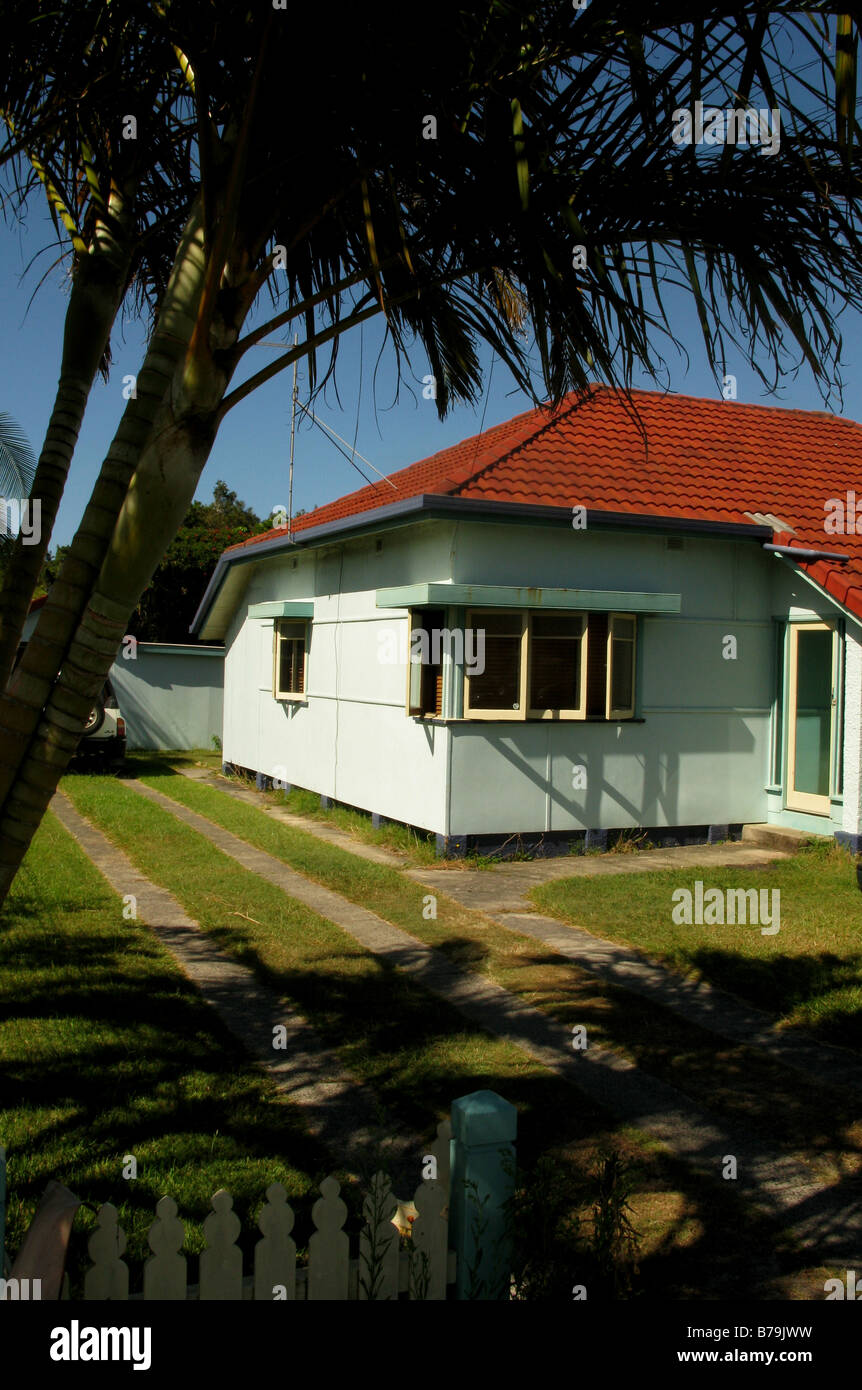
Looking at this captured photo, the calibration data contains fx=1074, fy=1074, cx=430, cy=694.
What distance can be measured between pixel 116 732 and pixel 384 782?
8.15 metres

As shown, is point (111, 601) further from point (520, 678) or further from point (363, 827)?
point (363, 827)

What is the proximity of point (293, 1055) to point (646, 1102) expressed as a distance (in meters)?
1.83

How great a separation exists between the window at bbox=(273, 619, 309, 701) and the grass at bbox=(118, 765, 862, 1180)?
5851mm

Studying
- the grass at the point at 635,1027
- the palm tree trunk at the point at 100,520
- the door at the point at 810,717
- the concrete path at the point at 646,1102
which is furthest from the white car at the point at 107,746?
the palm tree trunk at the point at 100,520

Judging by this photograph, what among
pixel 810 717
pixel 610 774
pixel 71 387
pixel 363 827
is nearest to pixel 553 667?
pixel 610 774

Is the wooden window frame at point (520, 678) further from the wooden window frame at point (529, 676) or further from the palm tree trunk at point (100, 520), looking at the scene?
the palm tree trunk at point (100, 520)

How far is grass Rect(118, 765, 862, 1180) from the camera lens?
493 centimetres

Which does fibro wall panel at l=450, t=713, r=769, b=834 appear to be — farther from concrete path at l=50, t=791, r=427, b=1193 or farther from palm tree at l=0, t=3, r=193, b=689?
palm tree at l=0, t=3, r=193, b=689

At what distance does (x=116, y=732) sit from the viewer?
19.1 metres

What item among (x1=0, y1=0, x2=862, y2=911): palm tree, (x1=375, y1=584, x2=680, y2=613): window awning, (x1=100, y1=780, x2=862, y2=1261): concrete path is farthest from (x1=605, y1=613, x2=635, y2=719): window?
(x1=0, y1=0, x2=862, y2=911): palm tree

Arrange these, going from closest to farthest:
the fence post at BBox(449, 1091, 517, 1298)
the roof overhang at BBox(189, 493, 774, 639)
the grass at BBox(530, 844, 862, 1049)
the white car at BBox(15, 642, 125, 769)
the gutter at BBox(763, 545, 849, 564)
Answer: the fence post at BBox(449, 1091, 517, 1298), the grass at BBox(530, 844, 862, 1049), the roof overhang at BBox(189, 493, 774, 639), the gutter at BBox(763, 545, 849, 564), the white car at BBox(15, 642, 125, 769)

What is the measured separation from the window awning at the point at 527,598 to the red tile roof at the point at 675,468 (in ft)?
2.98

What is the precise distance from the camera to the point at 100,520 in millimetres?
2775
